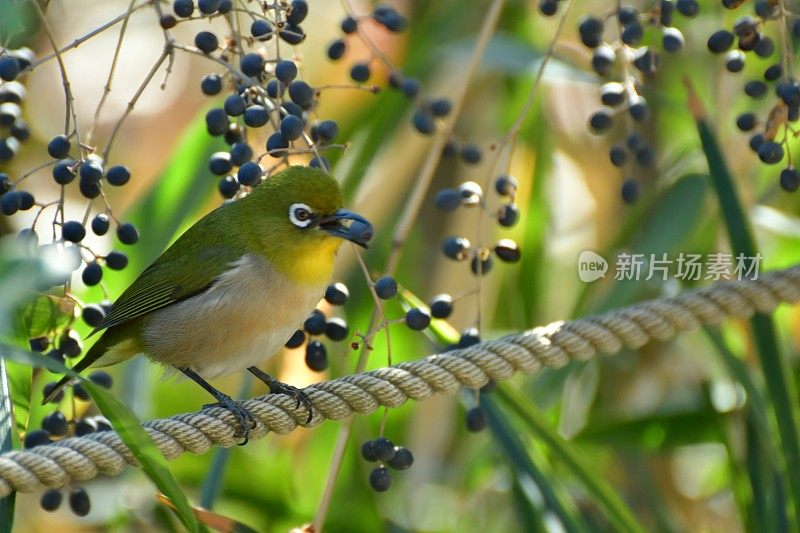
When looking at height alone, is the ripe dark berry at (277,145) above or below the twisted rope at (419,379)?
above

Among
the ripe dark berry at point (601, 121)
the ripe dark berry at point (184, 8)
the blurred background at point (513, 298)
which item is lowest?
the blurred background at point (513, 298)

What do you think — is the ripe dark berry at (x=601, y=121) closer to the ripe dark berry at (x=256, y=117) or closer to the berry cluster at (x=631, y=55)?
the berry cluster at (x=631, y=55)

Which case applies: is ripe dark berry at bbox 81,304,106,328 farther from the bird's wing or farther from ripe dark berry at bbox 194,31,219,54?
ripe dark berry at bbox 194,31,219,54

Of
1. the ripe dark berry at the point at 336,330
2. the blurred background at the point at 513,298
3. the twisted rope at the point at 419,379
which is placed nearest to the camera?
the twisted rope at the point at 419,379

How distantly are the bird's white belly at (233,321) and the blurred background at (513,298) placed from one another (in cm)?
37

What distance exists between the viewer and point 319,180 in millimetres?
2008

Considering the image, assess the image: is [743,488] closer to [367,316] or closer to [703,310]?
[703,310]

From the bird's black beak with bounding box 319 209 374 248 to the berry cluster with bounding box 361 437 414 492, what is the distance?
359 mm

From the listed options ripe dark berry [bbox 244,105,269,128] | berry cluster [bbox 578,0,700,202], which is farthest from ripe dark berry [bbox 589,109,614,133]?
ripe dark berry [bbox 244,105,269,128]

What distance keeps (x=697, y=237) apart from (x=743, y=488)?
2.69ft

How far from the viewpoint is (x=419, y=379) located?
1848 millimetres

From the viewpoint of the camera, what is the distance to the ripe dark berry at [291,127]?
164 cm

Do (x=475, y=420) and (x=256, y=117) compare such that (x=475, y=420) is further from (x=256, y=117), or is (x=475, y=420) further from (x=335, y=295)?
(x=256, y=117)

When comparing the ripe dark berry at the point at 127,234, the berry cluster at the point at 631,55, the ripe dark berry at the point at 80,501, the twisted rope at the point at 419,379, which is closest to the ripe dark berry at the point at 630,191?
the berry cluster at the point at 631,55
